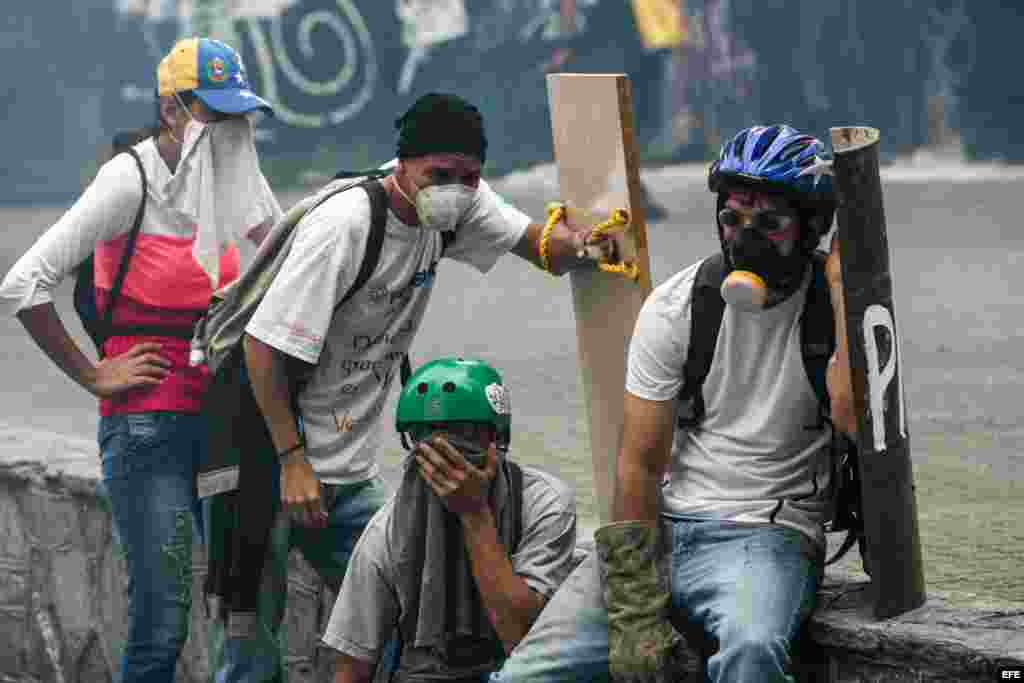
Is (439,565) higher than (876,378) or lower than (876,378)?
lower

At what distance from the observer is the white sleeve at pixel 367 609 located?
4.53 meters

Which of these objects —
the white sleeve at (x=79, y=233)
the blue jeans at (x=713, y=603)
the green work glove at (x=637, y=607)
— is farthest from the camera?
the white sleeve at (x=79, y=233)

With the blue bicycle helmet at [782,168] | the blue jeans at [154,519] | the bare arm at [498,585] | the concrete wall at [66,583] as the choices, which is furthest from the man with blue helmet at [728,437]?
the concrete wall at [66,583]

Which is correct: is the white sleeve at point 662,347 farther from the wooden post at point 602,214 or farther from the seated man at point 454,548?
the wooden post at point 602,214

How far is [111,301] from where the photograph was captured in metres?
5.32

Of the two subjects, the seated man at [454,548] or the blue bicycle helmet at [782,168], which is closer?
the blue bicycle helmet at [782,168]

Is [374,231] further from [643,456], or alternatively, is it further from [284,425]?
[643,456]

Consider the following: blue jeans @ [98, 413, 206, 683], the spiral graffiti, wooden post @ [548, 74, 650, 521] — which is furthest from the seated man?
the spiral graffiti

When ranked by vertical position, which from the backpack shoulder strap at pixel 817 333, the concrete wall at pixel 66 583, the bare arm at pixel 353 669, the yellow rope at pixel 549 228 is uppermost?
the yellow rope at pixel 549 228

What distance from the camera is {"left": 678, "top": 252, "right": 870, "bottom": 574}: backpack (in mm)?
4160

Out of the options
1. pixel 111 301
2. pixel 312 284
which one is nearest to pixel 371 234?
pixel 312 284

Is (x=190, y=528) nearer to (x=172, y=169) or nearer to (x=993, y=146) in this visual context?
(x=172, y=169)

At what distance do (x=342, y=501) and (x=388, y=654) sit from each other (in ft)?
1.37

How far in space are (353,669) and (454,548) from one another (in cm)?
34
